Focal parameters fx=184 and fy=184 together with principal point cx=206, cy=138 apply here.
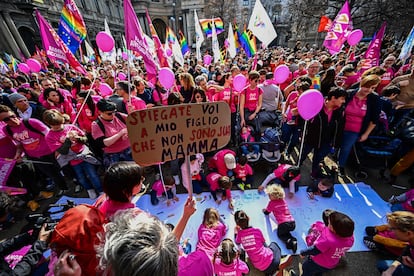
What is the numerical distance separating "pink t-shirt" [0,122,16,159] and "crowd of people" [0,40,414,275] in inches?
0.5

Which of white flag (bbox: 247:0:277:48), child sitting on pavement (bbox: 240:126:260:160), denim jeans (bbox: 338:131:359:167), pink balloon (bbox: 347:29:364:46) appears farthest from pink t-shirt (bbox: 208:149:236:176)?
pink balloon (bbox: 347:29:364:46)

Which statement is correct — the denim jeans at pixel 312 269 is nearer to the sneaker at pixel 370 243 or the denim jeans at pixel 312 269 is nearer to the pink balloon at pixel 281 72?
the sneaker at pixel 370 243

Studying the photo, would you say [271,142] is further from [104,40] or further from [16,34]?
[16,34]

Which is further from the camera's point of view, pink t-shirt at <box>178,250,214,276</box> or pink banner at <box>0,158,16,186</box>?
pink banner at <box>0,158,16,186</box>

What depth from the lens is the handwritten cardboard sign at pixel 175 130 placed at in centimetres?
150

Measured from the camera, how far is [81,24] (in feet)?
14.3

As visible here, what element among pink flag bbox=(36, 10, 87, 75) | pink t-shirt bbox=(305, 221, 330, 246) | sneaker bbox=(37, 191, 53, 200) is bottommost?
sneaker bbox=(37, 191, 53, 200)

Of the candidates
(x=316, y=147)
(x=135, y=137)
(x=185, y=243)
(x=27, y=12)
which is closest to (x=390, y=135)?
(x=316, y=147)

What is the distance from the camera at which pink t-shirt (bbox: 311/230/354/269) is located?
194 cm

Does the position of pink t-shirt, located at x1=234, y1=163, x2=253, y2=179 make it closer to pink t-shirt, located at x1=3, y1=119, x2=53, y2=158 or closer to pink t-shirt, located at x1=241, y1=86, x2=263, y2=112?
pink t-shirt, located at x1=241, y1=86, x2=263, y2=112

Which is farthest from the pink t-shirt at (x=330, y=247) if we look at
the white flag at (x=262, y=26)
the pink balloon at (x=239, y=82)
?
the white flag at (x=262, y=26)

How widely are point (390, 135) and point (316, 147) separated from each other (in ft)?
6.08

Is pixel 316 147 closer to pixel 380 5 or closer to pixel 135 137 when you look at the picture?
pixel 135 137

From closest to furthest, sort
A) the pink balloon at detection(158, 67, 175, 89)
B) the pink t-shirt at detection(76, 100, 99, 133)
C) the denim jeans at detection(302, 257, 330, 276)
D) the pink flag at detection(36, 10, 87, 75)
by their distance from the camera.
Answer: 1. the denim jeans at detection(302, 257, 330, 276)
2. the pink t-shirt at detection(76, 100, 99, 133)
3. the pink balloon at detection(158, 67, 175, 89)
4. the pink flag at detection(36, 10, 87, 75)
